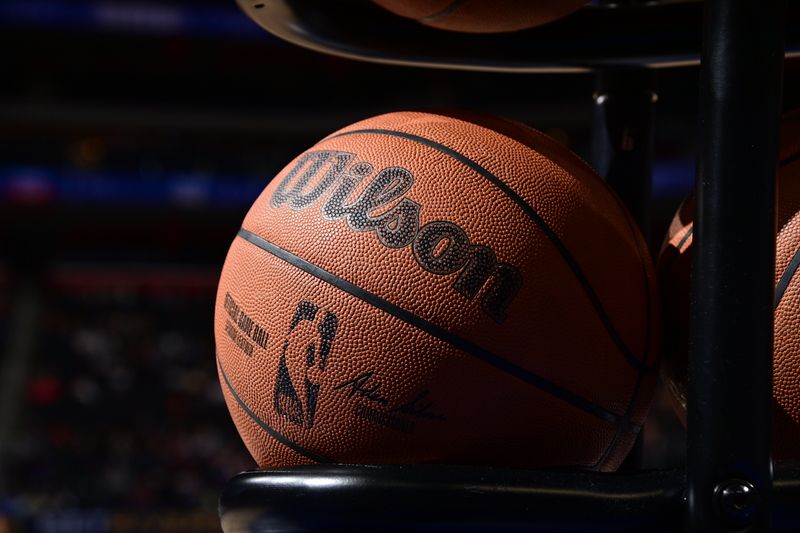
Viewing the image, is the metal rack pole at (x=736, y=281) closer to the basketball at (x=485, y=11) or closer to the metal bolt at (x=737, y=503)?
the metal bolt at (x=737, y=503)

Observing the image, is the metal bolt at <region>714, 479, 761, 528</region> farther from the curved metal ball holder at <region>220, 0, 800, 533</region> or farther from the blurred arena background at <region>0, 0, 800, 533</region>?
the blurred arena background at <region>0, 0, 800, 533</region>

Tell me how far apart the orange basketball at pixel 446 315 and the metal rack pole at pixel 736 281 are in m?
0.10

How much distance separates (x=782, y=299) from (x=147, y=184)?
7.67 metres

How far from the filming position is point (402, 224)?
2.05ft

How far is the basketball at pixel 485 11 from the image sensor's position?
644 mm

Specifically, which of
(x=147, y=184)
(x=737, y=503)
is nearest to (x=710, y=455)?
(x=737, y=503)

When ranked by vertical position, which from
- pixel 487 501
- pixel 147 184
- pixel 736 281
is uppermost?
pixel 736 281

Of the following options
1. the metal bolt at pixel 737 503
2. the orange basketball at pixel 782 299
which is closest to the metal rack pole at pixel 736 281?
the metal bolt at pixel 737 503

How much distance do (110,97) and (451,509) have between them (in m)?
8.65

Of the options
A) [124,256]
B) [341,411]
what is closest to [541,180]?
[341,411]

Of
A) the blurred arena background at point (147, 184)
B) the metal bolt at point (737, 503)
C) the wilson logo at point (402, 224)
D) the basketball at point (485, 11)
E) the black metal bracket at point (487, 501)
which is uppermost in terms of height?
the basketball at point (485, 11)

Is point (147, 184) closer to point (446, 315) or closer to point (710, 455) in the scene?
point (446, 315)

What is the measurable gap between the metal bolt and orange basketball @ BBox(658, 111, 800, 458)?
0.13 metres
